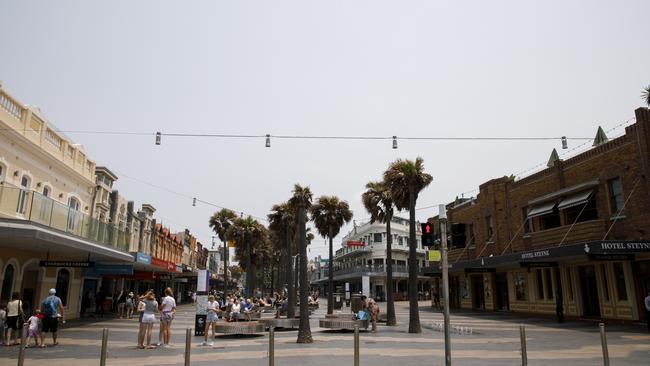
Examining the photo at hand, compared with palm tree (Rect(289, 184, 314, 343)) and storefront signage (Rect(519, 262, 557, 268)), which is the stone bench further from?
storefront signage (Rect(519, 262, 557, 268))

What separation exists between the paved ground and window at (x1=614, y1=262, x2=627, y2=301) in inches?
127

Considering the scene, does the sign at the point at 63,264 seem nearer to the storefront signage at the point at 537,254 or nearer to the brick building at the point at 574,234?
the brick building at the point at 574,234

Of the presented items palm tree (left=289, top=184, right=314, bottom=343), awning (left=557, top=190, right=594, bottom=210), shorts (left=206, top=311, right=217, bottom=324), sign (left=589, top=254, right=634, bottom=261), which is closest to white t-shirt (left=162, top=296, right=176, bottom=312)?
shorts (left=206, top=311, right=217, bottom=324)

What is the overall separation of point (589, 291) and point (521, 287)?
6279mm

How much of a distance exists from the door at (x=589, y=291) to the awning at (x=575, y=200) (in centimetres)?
346

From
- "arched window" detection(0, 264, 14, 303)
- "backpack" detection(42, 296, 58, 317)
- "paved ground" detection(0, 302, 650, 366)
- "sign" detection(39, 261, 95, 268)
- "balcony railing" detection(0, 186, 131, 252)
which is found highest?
"balcony railing" detection(0, 186, 131, 252)

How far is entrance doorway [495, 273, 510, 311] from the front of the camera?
34.8 meters

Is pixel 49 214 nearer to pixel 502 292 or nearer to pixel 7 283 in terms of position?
pixel 7 283

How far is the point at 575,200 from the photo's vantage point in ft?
83.3

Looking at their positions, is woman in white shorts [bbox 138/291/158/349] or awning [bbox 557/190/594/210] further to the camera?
awning [bbox 557/190/594/210]

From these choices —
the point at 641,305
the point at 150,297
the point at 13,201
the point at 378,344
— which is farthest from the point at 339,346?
the point at 641,305

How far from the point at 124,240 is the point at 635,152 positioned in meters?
26.2

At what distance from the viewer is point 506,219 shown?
33.0m

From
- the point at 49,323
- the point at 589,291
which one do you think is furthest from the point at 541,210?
the point at 49,323
